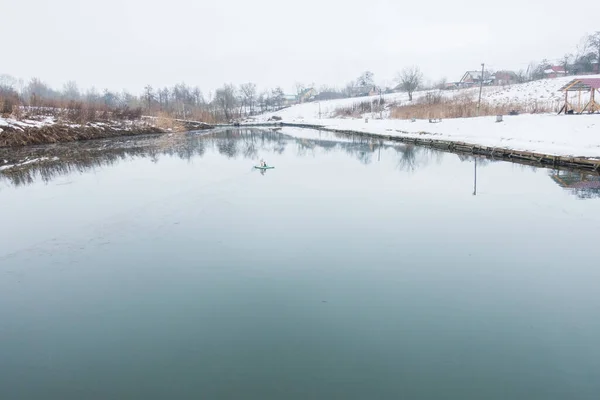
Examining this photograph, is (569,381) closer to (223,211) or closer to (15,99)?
(223,211)

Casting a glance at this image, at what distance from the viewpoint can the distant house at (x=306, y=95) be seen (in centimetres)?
12539

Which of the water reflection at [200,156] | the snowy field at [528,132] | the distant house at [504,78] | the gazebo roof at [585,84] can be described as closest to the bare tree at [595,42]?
the distant house at [504,78]

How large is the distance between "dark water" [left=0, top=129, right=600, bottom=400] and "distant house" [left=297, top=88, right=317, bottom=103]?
117 meters

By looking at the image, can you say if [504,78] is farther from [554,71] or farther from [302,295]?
[302,295]

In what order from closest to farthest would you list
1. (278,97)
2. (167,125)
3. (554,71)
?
(167,125) → (554,71) → (278,97)

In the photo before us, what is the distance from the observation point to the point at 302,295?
6.19 m

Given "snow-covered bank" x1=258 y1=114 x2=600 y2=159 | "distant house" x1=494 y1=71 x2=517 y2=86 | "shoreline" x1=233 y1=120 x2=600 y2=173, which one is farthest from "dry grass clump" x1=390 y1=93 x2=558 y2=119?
"distant house" x1=494 y1=71 x2=517 y2=86

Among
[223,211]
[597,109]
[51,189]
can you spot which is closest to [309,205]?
[223,211]

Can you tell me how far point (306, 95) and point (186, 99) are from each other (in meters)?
46.9

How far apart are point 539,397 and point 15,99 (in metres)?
47.8

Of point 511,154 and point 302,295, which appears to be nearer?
point 302,295

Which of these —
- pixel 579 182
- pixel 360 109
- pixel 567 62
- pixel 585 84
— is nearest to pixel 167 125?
pixel 360 109

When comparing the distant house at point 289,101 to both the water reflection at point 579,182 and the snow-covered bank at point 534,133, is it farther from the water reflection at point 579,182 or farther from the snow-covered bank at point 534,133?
the water reflection at point 579,182

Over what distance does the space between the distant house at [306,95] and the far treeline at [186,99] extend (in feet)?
2.50
